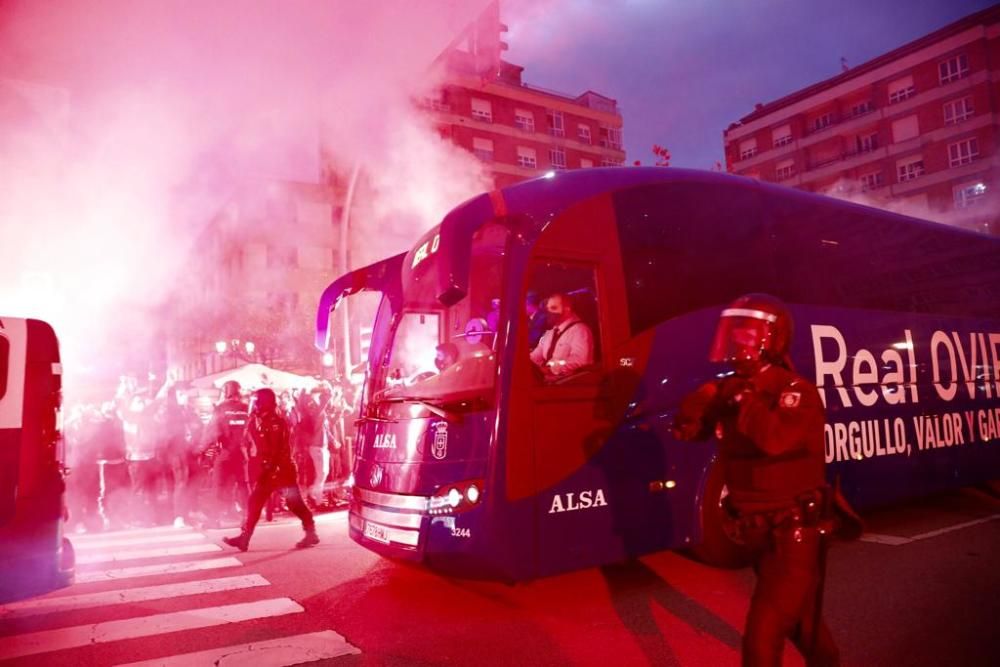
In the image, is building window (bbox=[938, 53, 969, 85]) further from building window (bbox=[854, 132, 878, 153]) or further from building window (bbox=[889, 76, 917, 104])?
building window (bbox=[854, 132, 878, 153])

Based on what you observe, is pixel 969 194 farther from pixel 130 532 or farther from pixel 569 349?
pixel 130 532

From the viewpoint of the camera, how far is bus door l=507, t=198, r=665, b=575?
Result: 4.24 m

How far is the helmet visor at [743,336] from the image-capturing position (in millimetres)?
2668

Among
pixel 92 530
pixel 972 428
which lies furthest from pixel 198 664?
pixel 972 428

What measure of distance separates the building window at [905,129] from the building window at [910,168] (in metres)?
1.30

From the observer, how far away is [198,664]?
3.89 metres

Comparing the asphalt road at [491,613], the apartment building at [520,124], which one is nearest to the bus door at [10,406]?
the asphalt road at [491,613]

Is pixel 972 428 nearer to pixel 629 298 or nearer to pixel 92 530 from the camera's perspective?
pixel 629 298

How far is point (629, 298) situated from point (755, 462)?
7.44 feet

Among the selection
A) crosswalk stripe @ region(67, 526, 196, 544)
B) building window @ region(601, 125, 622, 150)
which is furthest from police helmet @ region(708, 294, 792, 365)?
building window @ region(601, 125, 622, 150)

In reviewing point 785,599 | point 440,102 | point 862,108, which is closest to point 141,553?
point 785,599

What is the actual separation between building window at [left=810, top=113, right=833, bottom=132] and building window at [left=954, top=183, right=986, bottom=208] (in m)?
9.55

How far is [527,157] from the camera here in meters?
45.0

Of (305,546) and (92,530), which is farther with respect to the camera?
(92,530)
